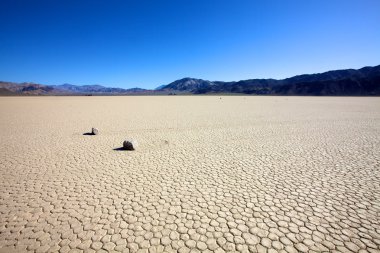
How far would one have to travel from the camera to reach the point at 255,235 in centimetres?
356

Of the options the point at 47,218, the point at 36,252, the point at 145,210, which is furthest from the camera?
the point at 145,210

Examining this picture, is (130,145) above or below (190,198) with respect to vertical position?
above

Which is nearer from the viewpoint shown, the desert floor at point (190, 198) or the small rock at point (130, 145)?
the desert floor at point (190, 198)

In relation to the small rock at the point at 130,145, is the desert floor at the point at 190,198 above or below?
below

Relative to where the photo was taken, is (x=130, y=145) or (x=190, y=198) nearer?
(x=190, y=198)

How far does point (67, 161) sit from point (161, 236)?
540 centimetres

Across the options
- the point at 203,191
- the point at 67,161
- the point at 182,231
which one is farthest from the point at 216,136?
the point at 182,231

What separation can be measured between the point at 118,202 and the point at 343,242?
14.4ft

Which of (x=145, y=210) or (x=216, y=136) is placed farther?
(x=216, y=136)

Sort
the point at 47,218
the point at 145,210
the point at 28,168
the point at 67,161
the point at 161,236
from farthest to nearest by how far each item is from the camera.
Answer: the point at 67,161 → the point at 28,168 → the point at 145,210 → the point at 47,218 → the point at 161,236

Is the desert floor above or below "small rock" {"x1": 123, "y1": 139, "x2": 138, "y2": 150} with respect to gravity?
below

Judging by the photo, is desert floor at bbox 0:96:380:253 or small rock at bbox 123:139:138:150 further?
small rock at bbox 123:139:138:150

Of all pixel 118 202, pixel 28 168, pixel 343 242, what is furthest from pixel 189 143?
pixel 343 242

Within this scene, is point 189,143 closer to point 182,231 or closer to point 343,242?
point 182,231
